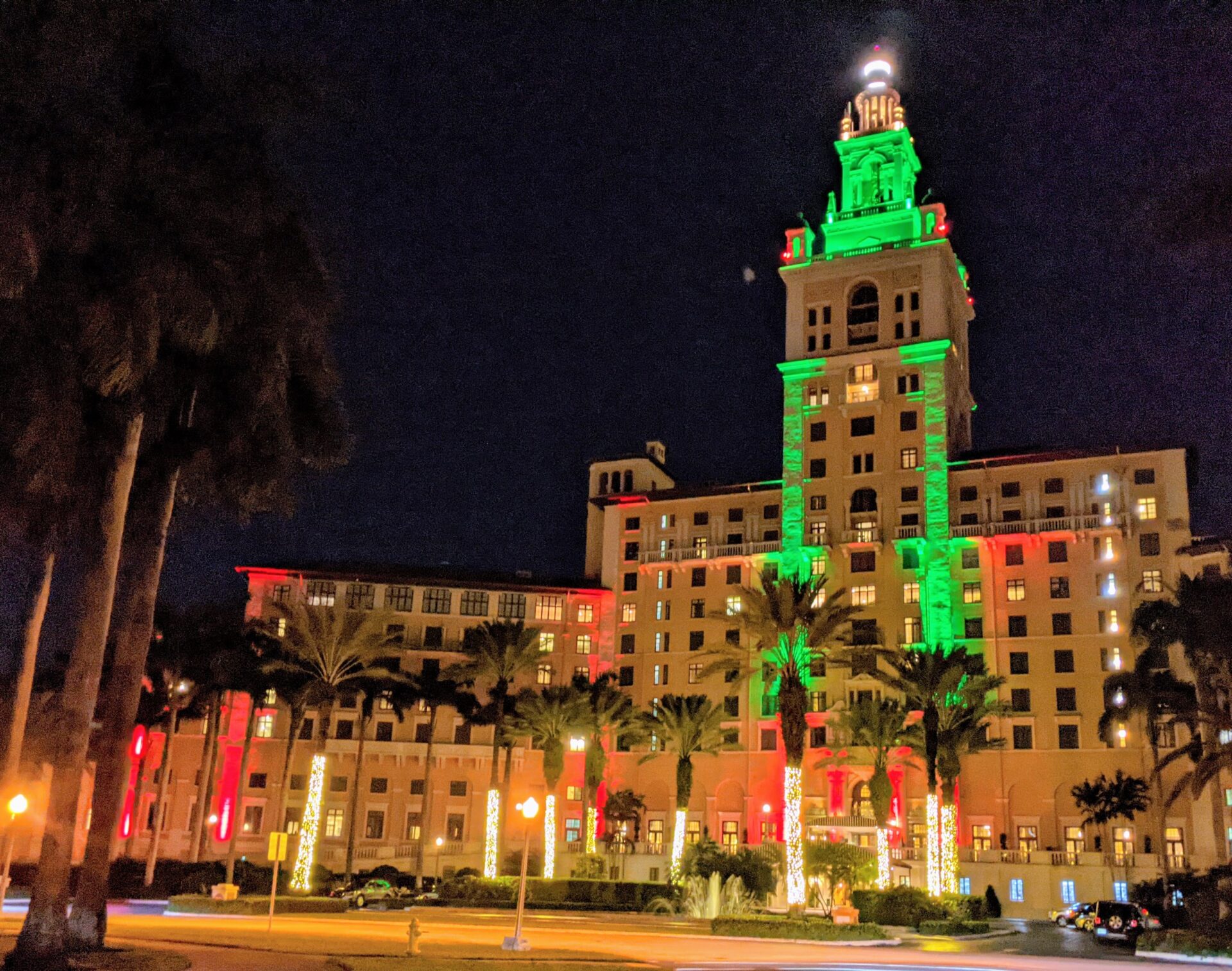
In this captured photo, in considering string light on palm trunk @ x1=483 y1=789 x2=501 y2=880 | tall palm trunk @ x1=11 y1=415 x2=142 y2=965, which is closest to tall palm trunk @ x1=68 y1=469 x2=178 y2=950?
tall palm trunk @ x1=11 y1=415 x2=142 y2=965

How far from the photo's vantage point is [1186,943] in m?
36.6

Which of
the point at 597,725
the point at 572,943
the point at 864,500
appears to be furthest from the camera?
the point at 864,500

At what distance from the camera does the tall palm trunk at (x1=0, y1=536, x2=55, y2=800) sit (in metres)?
25.0

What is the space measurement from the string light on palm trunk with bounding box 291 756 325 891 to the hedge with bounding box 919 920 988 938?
77.0 ft

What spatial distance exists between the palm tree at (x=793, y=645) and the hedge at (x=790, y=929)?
563 cm

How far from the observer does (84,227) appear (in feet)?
60.1

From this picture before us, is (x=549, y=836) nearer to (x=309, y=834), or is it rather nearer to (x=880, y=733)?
(x=309, y=834)

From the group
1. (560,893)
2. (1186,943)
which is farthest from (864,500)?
(1186,943)

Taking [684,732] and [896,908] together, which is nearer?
[896,908]

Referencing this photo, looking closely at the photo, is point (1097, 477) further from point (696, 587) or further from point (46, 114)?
point (46, 114)

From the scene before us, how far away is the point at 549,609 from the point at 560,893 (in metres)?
39.6

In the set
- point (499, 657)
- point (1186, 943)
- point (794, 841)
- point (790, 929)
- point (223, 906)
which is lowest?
point (223, 906)

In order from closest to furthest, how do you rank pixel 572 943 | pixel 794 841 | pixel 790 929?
pixel 572 943 < pixel 790 929 < pixel 794 841

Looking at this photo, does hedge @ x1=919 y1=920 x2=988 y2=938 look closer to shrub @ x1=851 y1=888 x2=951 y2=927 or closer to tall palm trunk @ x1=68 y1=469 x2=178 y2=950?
shrub @ x1=851 y1=888 x2=951 y2=927
